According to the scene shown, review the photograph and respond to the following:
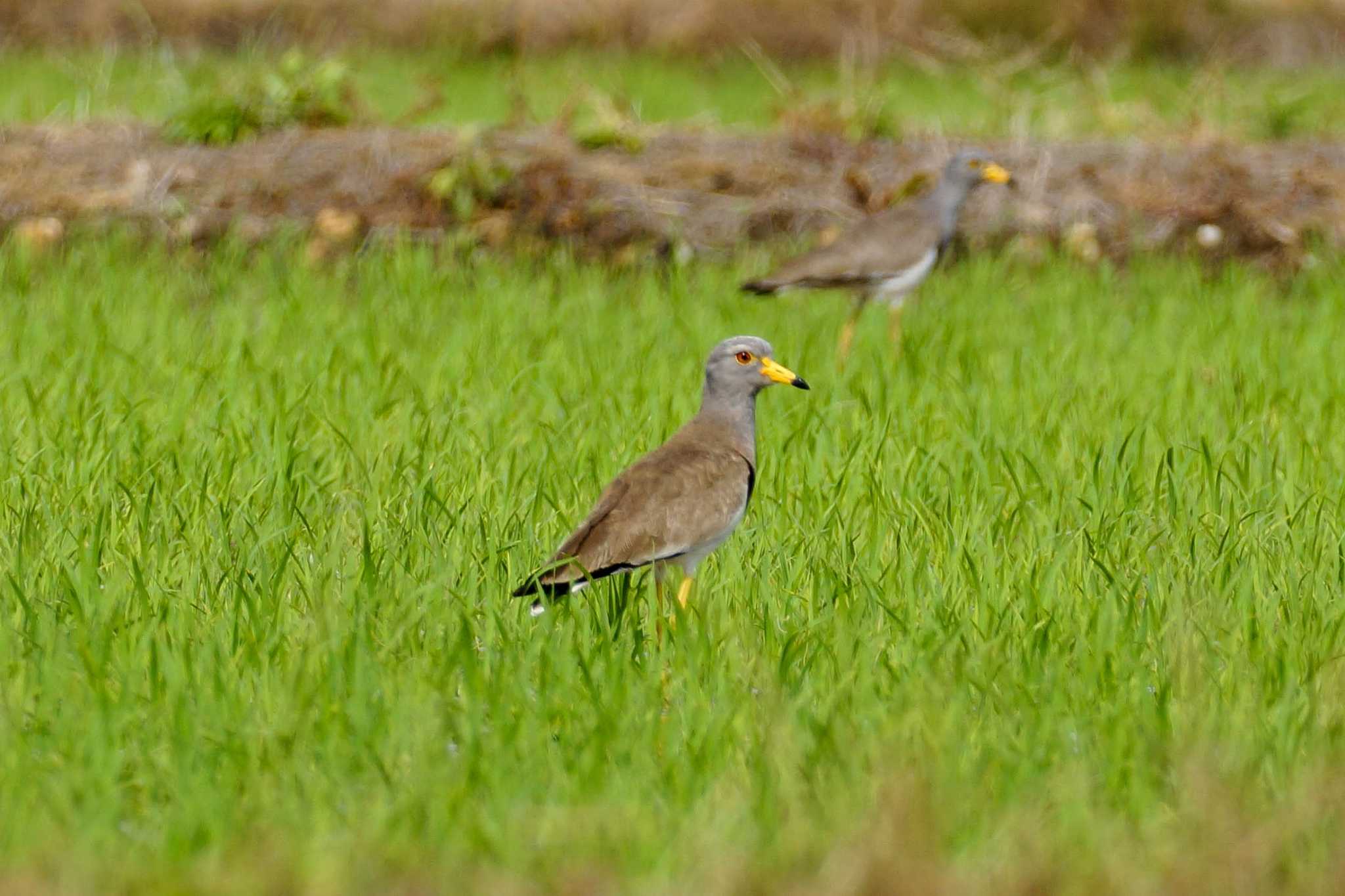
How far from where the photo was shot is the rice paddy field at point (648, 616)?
125 inches

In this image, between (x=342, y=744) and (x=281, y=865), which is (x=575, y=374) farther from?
(x=281, y=865)

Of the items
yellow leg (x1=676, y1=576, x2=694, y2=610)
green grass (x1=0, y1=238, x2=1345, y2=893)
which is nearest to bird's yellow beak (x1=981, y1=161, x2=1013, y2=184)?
green grass (x1=0, y1=238, x2=1345, y2=893)

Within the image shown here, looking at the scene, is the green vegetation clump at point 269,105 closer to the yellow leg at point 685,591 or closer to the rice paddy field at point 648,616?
the rice paddy field at point 648,616

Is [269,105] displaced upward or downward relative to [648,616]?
upward

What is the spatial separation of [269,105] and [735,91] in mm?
8516

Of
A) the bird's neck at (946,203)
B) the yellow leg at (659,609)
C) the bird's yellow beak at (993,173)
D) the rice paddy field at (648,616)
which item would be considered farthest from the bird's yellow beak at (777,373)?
the bird's yellow beak at (993,173)

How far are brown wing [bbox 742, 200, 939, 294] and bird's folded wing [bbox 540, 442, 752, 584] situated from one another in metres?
3.41

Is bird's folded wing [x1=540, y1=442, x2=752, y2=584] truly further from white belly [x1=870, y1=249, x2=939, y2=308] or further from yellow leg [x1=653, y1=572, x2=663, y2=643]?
white belly [x1=870, y1=249, x2=939, y2=308]

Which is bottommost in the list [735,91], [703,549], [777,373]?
[735,91]

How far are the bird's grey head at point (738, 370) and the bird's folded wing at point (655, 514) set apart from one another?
406 millimetres

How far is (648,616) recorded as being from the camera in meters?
4.62

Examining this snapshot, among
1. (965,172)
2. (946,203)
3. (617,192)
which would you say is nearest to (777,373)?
(946,203)

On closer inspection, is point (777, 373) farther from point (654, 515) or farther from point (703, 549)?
point (654, 515)

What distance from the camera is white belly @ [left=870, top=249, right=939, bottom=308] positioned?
324 inches
